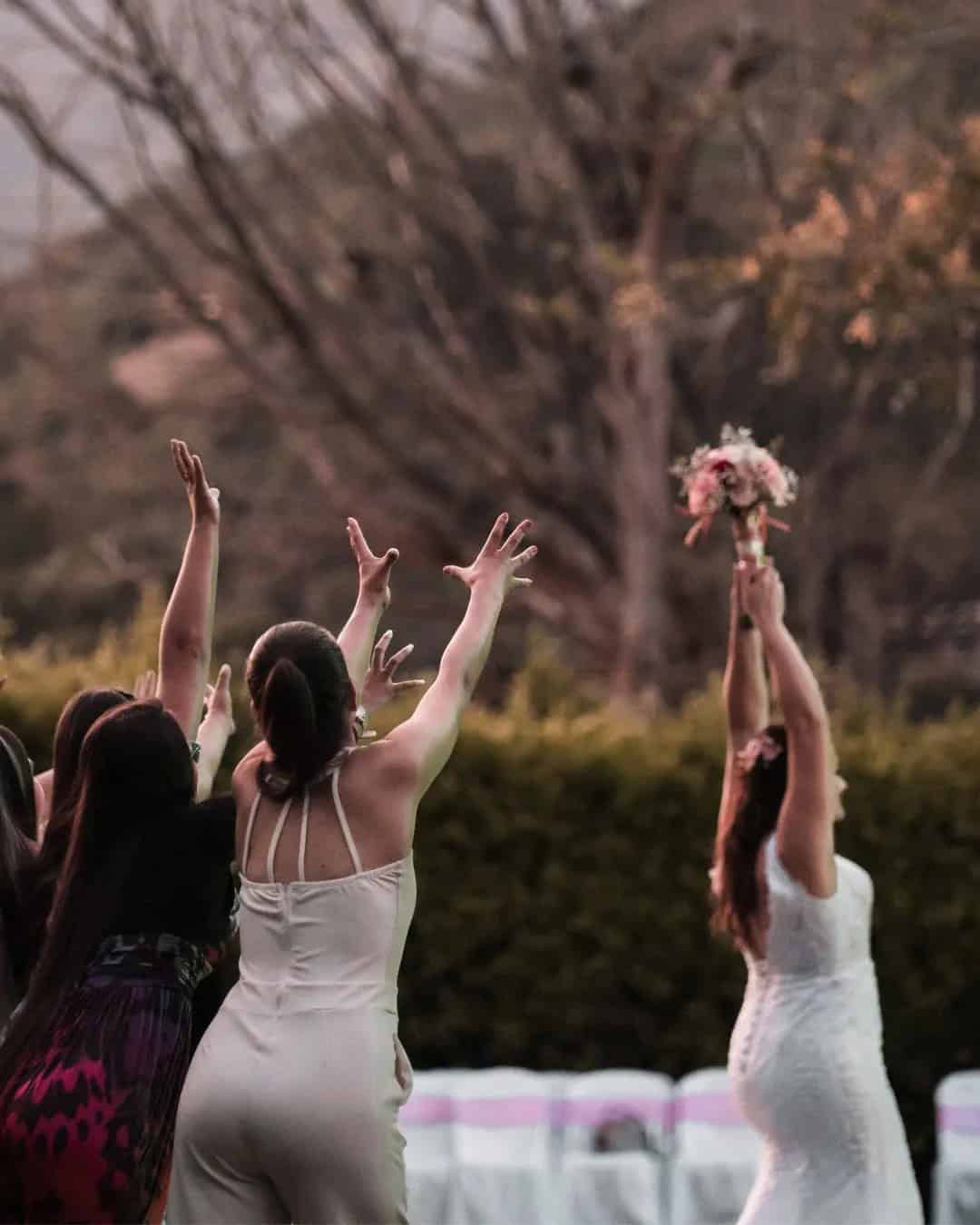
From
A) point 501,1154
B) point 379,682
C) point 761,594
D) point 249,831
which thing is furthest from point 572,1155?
point 249,831

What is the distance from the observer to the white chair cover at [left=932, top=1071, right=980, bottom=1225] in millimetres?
6387

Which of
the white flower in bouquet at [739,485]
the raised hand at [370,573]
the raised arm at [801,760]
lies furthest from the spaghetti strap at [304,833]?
the white flower in bouquet at [739,485]

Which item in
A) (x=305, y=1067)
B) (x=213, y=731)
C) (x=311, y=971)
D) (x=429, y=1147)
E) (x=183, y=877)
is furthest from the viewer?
(x=429, y=1147)

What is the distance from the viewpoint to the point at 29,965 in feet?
12.3

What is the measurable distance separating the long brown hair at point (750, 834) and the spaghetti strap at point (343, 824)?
135 cm

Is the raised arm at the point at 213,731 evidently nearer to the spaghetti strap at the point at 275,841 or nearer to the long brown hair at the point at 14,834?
the long brown hair at the point at 14,834

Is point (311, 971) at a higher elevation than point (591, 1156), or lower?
higher

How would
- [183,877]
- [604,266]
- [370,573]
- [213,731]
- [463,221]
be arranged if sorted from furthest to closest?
[463,221] → [604,266] → [213,731] → [370,573] → [183,877]

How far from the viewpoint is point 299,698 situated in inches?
132

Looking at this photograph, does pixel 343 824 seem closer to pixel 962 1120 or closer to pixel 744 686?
pixel 744 686

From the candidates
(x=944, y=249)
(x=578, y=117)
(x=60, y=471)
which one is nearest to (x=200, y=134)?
(x=578, y=117)

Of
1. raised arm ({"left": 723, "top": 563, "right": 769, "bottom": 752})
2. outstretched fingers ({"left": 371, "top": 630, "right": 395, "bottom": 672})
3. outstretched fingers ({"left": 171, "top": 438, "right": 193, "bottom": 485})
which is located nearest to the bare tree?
raised arm ({"left": 723, "top": 563, "right": 769, "bottom": 752})

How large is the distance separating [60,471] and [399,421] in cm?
663

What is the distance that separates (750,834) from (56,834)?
161 centimetres
